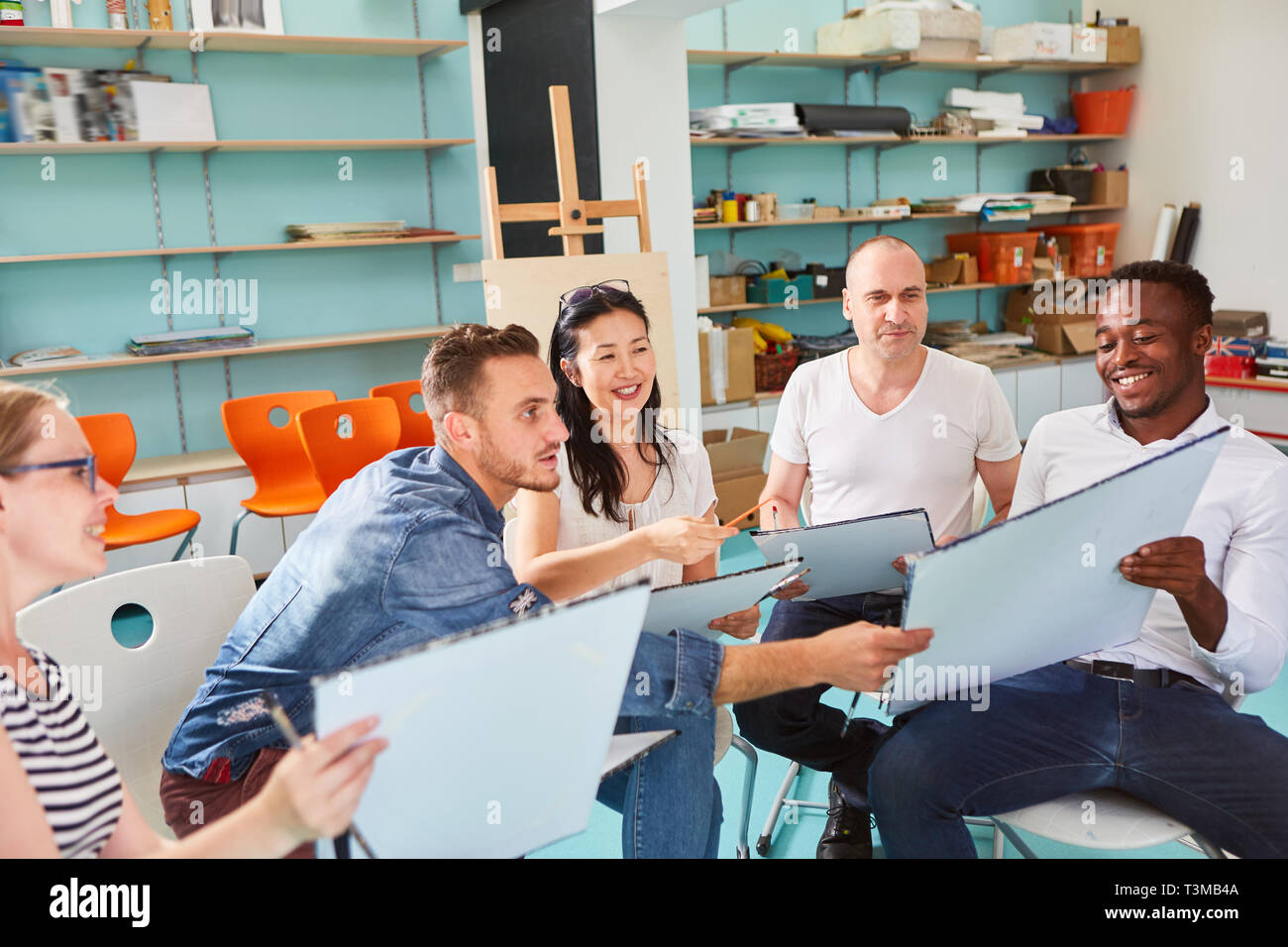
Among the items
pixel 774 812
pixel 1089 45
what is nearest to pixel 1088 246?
pixel 1089 45

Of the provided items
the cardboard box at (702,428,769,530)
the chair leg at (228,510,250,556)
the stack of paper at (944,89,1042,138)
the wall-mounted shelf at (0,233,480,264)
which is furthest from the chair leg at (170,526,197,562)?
the stack of paper at (944,89,1042,138)

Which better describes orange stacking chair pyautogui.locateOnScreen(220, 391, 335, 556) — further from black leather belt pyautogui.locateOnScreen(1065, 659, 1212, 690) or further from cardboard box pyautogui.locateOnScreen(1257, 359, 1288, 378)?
cardboard box pyautogui.locateOnScreen(1257, 359, 1288, 378)

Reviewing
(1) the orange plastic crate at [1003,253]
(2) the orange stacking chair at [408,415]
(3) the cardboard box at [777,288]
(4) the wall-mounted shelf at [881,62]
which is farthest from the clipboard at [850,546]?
(1) the orange plastic crate at [1003,253]

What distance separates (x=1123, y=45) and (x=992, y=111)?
985mm

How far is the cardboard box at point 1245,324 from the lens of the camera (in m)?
6.07

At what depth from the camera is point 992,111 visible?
636 cm

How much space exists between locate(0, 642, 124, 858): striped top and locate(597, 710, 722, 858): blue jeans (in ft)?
2.46

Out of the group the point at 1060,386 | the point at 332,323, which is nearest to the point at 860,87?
the point at 1060,386

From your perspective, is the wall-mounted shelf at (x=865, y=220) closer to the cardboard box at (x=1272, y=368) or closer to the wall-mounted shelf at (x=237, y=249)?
the wall-mounted shelf at (x=237, y=249)

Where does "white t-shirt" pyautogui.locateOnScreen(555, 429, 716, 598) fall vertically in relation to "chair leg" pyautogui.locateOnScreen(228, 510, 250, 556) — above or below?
above

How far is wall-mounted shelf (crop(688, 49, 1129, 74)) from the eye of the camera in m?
5.57

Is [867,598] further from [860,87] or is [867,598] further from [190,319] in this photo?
[860,87]

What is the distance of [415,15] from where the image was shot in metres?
5.10

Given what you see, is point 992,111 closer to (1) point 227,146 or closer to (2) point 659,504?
(1) point 227,146
